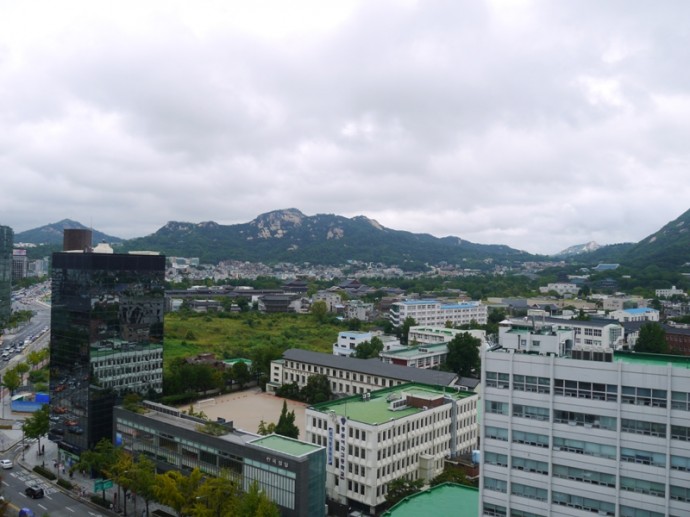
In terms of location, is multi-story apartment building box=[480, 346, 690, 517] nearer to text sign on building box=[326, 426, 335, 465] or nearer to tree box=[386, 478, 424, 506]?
tree box=[386, 478, 424, 506]

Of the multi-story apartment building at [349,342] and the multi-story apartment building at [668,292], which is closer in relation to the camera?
the multi-story apartment building at [349,342]

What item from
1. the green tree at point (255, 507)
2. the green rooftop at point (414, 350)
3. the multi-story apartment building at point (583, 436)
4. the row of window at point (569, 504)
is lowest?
the green tree at point (255, 507)

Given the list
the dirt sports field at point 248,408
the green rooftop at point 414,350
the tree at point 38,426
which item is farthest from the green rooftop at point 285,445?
the green rooftop at point 414,350

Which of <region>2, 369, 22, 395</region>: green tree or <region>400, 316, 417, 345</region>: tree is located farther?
<region>400, 316, 417, 345</region>: tree

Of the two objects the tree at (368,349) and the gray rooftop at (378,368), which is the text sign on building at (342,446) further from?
the tree at (368,349)

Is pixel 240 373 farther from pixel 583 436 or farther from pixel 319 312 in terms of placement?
pixel 319 312

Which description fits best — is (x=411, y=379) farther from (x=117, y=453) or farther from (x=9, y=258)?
(x=9, y=258)

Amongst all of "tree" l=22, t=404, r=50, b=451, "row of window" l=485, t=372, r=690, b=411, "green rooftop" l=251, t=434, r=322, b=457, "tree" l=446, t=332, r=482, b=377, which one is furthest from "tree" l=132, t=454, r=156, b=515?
"tree" l=446, t=332, r=482, b=377
